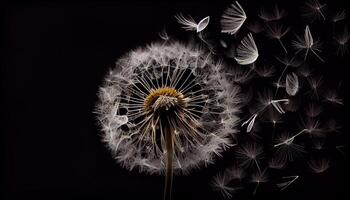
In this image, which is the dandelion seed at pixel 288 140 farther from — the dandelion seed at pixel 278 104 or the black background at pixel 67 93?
the black background at pixel 67 93

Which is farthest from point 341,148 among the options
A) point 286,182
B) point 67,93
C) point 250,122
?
point 67,93

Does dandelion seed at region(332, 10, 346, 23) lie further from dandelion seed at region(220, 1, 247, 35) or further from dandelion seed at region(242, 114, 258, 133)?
dandelion seed at region(242, 114, 258, 133)

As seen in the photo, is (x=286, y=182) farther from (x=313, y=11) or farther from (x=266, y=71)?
(x=313, y=11)

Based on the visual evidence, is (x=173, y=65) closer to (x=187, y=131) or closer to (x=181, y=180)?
(x=187, y=131)

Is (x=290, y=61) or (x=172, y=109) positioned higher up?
(x=290, y=61)

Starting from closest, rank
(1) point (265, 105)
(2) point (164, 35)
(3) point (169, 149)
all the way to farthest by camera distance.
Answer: (3) point (169, 149) < (1) point (265, 105) < (2) point (164, 35)

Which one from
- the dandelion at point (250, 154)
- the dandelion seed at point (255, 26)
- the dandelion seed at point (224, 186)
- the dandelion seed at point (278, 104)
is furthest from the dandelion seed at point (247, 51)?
the dandelion seed at point (224, 186)

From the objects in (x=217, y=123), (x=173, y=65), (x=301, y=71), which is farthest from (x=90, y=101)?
(x=301, y=71)
